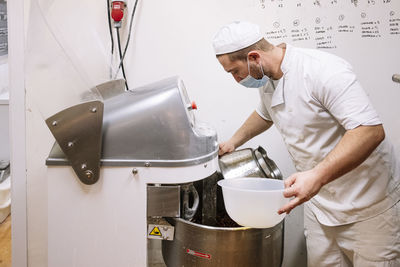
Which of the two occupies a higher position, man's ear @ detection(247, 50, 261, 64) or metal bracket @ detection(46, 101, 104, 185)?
man's ear @ detection(247, 50, 261, 64)

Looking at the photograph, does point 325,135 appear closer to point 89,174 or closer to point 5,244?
point 89,174

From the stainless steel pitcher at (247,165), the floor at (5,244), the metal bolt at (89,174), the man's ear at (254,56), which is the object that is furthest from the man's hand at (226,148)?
the floor at (5,244)

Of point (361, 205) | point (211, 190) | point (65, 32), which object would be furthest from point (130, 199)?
point (361, 205)

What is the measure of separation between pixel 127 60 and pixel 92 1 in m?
0.29

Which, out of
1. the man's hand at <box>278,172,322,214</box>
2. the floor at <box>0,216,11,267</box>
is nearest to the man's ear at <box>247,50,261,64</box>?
the man's hand at <box>278,172,322,214</box>

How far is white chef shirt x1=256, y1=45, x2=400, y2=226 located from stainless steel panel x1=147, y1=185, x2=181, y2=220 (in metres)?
0.48

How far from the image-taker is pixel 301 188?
0.86 metres

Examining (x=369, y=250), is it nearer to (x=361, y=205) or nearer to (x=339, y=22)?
(x=361, y=205)

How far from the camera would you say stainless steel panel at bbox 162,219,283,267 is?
968 millimetres

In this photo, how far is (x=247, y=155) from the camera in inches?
48.7

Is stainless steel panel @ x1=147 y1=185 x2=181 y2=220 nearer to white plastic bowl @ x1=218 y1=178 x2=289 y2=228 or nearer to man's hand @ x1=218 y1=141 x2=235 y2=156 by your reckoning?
white plastic bowl @ x1=218 y1=178 x2=289 y2=228

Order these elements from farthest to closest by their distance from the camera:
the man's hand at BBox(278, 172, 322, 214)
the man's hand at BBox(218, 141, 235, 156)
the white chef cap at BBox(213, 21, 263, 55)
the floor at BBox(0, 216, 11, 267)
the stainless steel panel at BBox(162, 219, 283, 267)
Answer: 1. the floor at BBox(0, 216, 11, 267)
2. the man's hand at BBox(218, 141, 235, 156)
3. the white chef cap at BBox(213, 21, 263, 55)
4. the stainless steel panel at BBox(162, 219, 283, 267)
5. the man's hand at BBox(278, 172, 322, 214)

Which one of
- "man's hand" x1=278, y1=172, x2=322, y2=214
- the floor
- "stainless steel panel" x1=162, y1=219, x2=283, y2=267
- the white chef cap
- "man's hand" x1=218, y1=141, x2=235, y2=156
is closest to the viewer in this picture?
"man's hand" x1=278, y1=172, x2=322, y2=214

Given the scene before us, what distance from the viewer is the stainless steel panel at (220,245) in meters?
0.97
